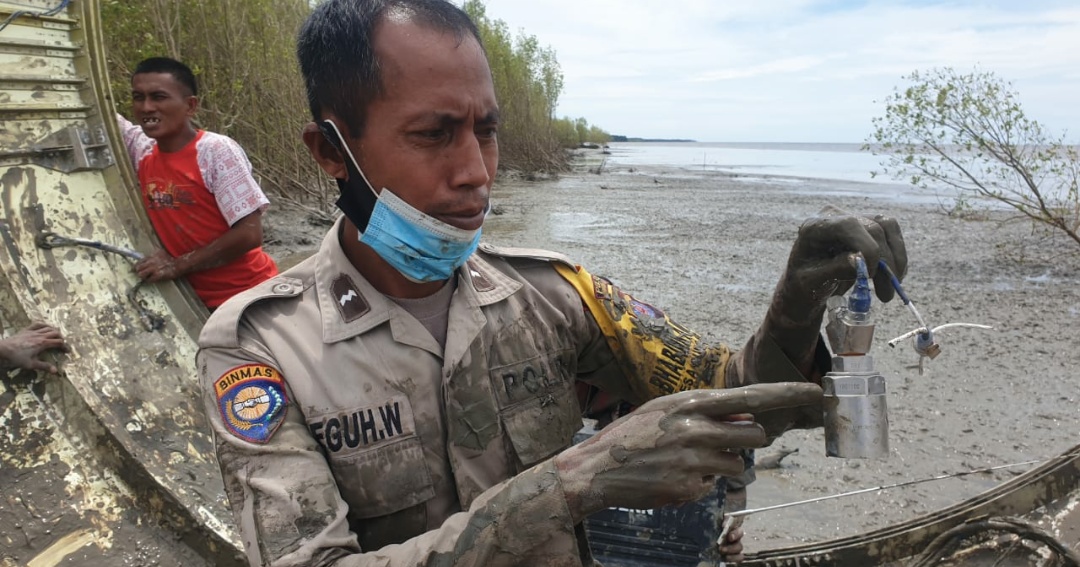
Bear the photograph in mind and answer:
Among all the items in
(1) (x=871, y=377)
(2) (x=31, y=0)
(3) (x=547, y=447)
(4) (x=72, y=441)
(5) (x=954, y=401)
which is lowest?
(5) (x=954, y=401)

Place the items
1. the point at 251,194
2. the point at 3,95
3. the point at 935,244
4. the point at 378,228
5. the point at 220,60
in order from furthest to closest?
the point at 935,244 → the point at 220,60 → the point at 251,194 → the point at 3,95 → the point at 378,228

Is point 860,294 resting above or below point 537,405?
above

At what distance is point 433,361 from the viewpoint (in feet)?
4.70

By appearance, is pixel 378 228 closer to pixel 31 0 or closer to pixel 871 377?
pixel 871 377

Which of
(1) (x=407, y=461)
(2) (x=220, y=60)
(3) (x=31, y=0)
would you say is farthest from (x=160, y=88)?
(2) (x=220, y=60)

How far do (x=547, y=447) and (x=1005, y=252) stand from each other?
1120 centimetres

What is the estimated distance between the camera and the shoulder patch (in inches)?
48.1

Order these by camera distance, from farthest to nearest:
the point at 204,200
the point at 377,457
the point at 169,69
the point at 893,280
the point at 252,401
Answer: the point at 169,69 < the point at 204,200 < the point at 893,280 < the point at 377,457 < the point at 252,401

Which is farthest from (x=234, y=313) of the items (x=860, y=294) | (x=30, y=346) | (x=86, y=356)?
(x=86, y=356)

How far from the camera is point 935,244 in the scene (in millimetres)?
11789

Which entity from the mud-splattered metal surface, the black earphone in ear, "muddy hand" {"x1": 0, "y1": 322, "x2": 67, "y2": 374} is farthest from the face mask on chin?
"muddy hand" {"x1": 0, "y1": 322, "x2": 67, "y2": 374}

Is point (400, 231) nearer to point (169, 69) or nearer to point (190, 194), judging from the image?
point (190, 194)

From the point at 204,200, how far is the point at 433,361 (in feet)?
8.91

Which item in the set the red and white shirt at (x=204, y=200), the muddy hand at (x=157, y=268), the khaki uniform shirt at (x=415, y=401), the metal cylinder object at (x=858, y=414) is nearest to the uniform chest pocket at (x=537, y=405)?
the khaki uniform shirt at (x=415, y=401)
